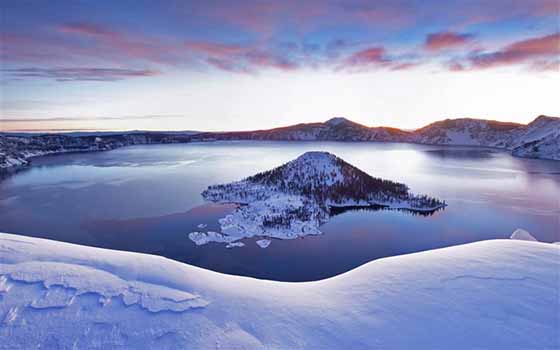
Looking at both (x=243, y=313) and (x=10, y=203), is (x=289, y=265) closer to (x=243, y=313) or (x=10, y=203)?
(x=243, y=313)

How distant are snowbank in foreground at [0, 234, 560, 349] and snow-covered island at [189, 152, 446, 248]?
853 inches

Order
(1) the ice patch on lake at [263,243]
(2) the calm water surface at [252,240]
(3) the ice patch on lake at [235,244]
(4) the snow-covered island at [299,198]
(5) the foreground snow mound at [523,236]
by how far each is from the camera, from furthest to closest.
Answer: (4) the snow-covered island at [299,198], (1) the ice patch on lake at [263,243], (3) the ice patch on lake at [235,244], (2) the calm water surface at [252,240], (5) the foreground snow mound at [523,236]

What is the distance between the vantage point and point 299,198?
49562 mm

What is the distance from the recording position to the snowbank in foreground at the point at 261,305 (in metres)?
5.32

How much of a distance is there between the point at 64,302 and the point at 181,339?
2961mm

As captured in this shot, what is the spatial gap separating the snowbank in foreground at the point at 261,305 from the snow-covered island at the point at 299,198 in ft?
71.1

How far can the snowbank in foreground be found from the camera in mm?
5320

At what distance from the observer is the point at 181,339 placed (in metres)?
5.23

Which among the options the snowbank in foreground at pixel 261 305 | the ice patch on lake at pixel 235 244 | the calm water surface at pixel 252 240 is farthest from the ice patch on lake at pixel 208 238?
the snowbank in foreground at pixel 261 305

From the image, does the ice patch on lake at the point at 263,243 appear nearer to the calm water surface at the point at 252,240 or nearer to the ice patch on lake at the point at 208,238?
the calm water surface at the point at 252,240

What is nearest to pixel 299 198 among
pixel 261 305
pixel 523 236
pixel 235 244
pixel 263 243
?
pixel 263 243

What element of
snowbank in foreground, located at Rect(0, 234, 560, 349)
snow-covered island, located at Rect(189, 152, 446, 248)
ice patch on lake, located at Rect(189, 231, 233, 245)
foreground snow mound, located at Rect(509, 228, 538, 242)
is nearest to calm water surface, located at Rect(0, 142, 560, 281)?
ice patch on lake, located at Rect(189, 231, 233, 245)

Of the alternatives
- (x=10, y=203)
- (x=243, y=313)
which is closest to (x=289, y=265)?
(x=243, y=313)

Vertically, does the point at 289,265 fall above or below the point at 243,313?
below
